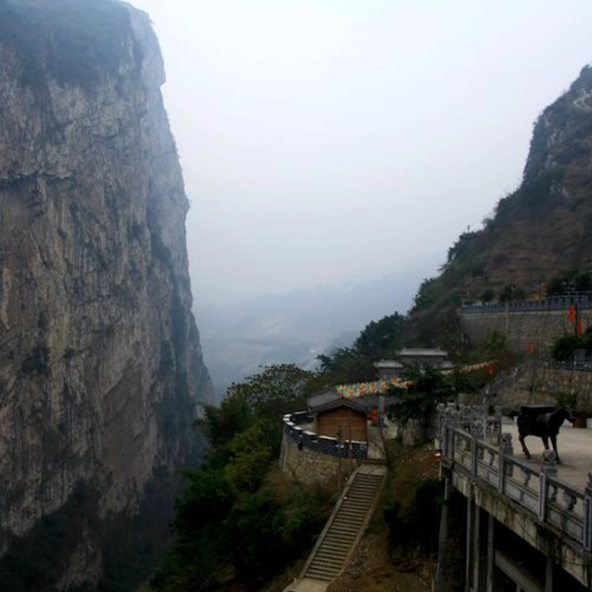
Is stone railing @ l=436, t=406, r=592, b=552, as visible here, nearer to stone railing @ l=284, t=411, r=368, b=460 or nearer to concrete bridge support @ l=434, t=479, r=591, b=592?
concrete bridge support @ l=434, t=479, r=591, b=592

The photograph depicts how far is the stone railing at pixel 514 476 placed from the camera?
7500mm

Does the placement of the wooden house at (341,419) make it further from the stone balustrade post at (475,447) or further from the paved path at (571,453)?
the stone balustrade post at (475,447)

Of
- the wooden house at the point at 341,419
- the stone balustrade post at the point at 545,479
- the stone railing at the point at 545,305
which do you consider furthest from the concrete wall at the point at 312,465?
the stone railing at the point at 545,305

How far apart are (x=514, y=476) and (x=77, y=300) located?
5035cm

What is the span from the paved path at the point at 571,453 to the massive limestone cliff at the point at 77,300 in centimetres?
3756

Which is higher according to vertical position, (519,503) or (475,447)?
(475,447)

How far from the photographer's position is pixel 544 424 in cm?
1009

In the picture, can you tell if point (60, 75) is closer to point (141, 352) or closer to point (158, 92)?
point (141, 352)

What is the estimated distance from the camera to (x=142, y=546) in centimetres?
5828

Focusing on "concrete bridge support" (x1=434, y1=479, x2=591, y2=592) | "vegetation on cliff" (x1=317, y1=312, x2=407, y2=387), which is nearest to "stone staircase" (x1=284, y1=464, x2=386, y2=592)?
"concrete bridge support" (x1=434, y1=479, x2=591, y2=592)

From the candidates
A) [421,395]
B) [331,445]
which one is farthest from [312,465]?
[421,395]

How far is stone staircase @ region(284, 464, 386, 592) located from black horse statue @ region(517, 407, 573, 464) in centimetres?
723

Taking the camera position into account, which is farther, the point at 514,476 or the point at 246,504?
the point at 246,504

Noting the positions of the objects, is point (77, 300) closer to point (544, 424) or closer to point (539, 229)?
point (539, 229)
